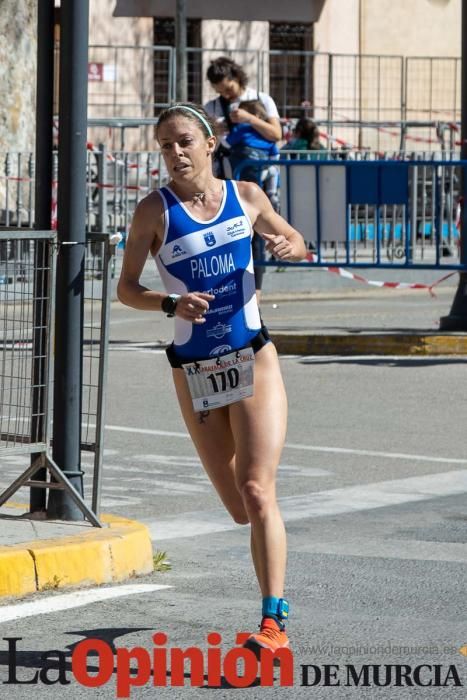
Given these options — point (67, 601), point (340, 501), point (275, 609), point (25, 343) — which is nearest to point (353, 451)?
point (340, 501)

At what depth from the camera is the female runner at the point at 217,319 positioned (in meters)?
5.76

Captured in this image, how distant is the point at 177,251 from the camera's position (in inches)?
234

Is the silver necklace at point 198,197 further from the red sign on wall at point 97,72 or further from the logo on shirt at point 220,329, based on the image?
the red sign on wall at point 97,72

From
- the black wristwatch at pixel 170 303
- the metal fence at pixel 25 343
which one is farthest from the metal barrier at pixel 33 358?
the black wristwatch at pixel 170 303

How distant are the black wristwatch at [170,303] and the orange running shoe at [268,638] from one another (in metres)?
1.08

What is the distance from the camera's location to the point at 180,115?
19.9ft

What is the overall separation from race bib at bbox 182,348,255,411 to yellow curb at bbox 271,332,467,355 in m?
8.45

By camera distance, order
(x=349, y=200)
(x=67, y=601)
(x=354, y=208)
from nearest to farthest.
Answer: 1. (x=67, y=601)
2. (x=349, y=200)
3. (x=354, y=208)

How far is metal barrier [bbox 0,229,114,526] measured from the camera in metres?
7.14

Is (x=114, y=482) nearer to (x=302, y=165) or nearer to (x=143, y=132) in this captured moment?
(x=302, y=165)

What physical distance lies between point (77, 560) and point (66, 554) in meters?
0.06

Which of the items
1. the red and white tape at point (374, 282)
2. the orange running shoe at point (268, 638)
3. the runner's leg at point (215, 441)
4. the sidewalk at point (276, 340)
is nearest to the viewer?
the orange running shoe at point (268, 638)

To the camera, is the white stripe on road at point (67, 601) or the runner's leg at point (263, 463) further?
the white stripe on road at point (67, 601)

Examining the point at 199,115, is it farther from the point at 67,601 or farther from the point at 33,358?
the point at 67,601
